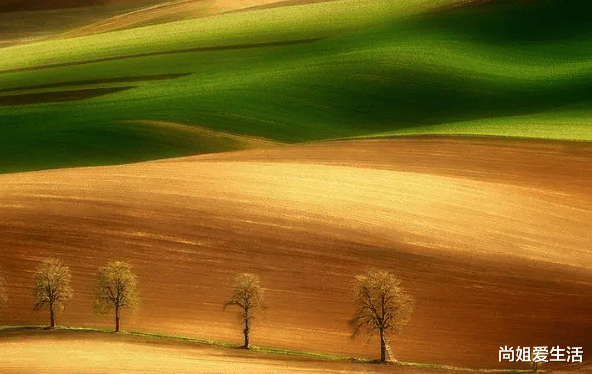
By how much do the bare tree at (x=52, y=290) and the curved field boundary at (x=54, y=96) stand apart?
24.4 meters

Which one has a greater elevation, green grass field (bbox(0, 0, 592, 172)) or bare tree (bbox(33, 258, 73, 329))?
green grass field (bbox(0, 0, 592, 172))

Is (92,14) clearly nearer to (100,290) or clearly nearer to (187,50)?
(187,50)

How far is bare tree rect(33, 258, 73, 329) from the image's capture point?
26844 millimetres

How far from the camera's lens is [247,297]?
26719mm

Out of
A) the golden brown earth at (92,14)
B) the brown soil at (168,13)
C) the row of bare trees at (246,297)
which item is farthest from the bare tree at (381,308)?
the brown soil at (168,13)

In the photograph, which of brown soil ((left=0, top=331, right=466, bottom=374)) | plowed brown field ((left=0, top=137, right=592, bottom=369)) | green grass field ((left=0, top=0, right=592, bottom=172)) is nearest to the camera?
brown soil ((left=0, top=331, right=466, bottom=374))

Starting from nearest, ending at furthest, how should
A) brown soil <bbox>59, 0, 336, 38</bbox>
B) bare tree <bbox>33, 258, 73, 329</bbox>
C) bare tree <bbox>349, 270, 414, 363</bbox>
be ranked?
bare tree <bbox>349, 270, 414, 363</bbox> → bare tree <bbox>33, 258, 73, 329</bbox> → brown soil <bbox>59, 0, 336, 38</bbox>

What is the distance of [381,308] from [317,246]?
161 inches

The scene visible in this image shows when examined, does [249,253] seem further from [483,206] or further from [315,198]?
[483,206]

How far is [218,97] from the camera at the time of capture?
165 ft

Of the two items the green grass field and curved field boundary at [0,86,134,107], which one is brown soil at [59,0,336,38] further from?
curved field boundary at [0,86,134,107]

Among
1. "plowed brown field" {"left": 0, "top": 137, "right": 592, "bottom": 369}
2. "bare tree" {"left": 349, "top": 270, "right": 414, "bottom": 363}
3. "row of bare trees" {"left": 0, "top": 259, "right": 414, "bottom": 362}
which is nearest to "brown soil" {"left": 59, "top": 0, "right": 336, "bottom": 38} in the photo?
"plowed brown field" {"left": 0, "top": 137, "right": 592, "bottom": 369}

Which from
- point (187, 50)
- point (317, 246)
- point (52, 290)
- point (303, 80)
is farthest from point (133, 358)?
point (187, 50)

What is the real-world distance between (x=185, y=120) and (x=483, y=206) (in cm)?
1635
